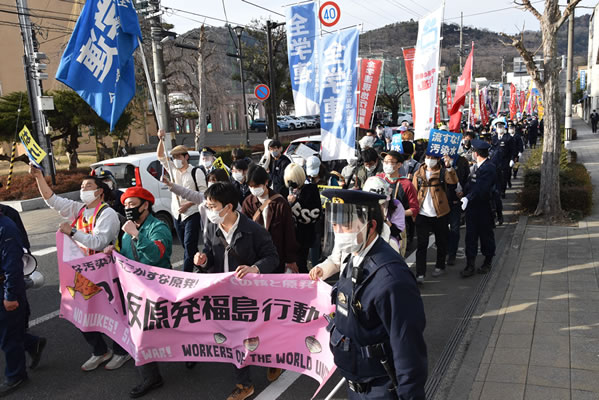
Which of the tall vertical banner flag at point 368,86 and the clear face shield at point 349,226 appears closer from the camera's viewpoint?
the clear face shield at point 349,226

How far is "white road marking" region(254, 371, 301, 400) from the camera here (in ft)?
12.9

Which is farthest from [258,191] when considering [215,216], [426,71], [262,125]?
[262,125]

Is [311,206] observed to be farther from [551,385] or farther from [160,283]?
[551,385]

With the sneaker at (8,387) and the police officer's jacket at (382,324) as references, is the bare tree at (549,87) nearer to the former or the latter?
the police officer's jacket at (382,324)

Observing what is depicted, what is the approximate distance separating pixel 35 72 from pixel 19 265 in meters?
14.7

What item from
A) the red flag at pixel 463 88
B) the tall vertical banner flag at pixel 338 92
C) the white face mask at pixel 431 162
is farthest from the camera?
the red flag at pixel 463 88

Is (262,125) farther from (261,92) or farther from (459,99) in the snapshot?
(459,99)

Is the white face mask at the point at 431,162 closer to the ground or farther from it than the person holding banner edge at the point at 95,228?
farther from it

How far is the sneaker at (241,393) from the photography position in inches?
149

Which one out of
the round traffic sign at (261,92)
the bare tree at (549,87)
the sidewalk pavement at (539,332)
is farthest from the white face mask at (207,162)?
the round traffic sign at (261,92)

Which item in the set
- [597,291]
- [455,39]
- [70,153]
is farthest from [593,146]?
Result: [455,39]

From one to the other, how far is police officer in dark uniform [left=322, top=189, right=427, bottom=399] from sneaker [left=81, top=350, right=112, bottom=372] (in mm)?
2993

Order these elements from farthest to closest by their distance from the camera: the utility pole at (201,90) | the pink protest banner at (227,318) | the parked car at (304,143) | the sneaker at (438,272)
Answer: the utility pole at (201,90) → the parked car at (304,143) → the sneaker at (438,272) → the pink protest banner at (227,318)

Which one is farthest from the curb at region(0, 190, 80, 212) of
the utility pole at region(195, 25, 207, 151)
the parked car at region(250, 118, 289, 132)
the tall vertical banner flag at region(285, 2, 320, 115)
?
the parked car at region(250, 118, 289, 132)
